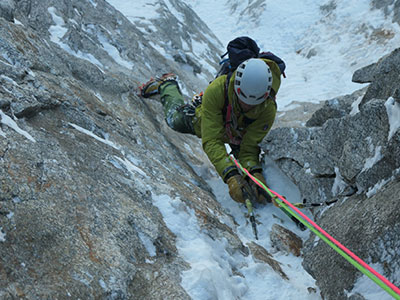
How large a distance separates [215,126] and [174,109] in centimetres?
203

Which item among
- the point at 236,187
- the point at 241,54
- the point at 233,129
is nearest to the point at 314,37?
the point at 241,54

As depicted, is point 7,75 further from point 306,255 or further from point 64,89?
point 306,255

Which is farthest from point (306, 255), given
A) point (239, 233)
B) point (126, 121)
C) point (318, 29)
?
point (318, 29)

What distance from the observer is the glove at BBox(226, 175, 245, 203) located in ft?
16.1

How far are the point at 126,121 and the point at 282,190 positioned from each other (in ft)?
10.2

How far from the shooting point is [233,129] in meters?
5.78

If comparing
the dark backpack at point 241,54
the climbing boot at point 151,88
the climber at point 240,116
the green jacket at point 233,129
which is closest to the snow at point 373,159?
the climber at point 240,116

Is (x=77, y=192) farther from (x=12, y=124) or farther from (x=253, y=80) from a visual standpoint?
(x=253, y=80)

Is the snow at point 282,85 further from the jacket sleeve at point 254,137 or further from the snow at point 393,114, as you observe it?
the jacket sleeve at point 254,137

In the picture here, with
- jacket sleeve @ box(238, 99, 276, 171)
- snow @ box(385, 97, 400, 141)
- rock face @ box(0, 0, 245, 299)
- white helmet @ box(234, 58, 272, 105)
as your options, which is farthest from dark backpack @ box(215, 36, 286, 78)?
snow @ box(385, 97, 400, 141)

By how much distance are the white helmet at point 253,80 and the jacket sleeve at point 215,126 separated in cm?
54

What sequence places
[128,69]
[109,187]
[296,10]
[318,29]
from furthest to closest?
[296,10]
[318,29]
[128,69]
[109,187]

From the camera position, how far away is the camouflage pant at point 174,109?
6.91m

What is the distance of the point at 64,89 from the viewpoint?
16.4 ft
